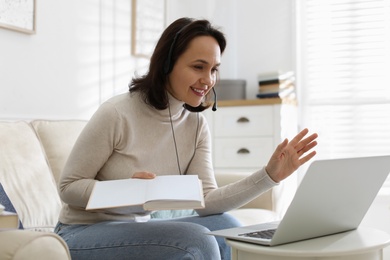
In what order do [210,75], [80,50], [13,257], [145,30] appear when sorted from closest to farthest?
[13,257] → [210,75] → [80,50] → [145,30]

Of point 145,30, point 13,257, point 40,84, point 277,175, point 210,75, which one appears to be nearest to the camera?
point 13,257

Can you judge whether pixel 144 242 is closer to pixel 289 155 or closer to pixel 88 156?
pixel 88 156

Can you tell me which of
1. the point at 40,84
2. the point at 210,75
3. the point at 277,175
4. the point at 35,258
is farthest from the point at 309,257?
the point at 40,84

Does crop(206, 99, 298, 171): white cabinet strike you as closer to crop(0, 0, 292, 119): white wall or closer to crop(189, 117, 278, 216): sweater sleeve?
crop(0, 0, 292, 119): white wall

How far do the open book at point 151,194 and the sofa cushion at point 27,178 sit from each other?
29.5 inches

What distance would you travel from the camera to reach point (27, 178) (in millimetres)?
2066

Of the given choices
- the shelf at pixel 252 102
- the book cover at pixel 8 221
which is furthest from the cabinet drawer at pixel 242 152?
the book cover at pixel 8 221

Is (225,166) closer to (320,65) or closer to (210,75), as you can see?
(320,65)

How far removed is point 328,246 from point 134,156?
65 centimetres

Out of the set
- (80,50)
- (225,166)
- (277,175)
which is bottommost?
(225,166)

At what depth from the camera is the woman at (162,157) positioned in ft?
4.66

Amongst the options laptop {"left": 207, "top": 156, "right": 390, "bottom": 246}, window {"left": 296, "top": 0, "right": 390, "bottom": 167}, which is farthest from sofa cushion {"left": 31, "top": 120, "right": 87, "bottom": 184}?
window {"left": 296, "top": 0, "right": 390, "bottom": 167}

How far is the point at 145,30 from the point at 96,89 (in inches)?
28.3

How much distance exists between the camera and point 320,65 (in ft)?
13.5
